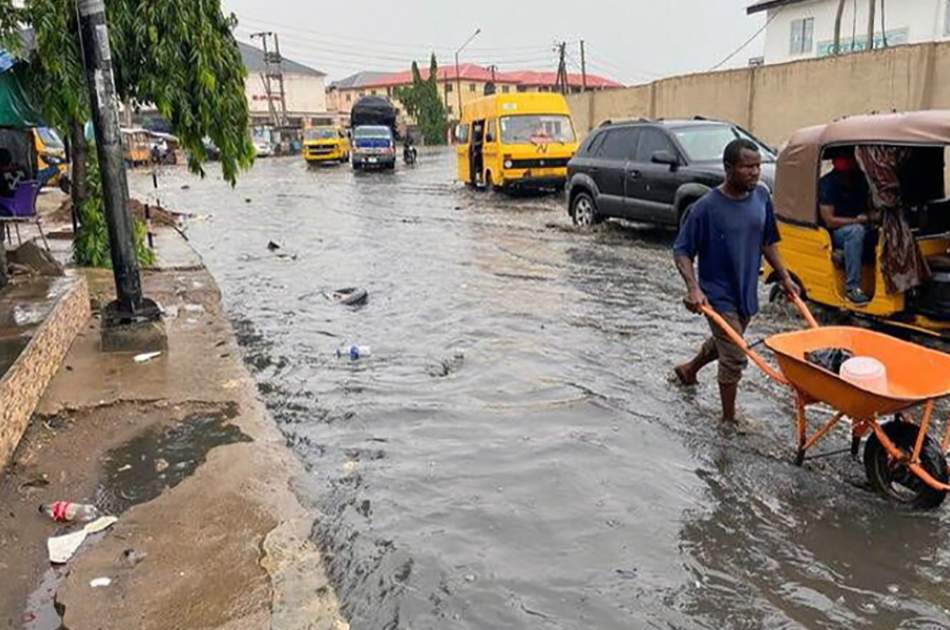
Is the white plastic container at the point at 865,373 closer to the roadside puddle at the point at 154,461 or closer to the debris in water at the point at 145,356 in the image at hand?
the roadside puddle at the point at 154,461

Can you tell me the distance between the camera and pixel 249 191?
28.3 metres

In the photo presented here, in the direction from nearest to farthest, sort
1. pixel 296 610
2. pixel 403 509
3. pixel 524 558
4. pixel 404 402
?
pixel 296 610, pixel 524 558, pixel 403 509, pixel 404 402

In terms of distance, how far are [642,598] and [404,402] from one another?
2.91 metres

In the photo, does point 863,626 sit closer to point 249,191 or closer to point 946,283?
point 946,283

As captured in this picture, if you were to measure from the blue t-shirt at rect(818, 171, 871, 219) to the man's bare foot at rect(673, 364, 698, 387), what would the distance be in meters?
2.28

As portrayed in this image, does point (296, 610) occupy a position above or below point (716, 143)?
below

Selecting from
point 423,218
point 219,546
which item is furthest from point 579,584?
point 423,218

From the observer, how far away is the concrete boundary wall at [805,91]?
15000mm

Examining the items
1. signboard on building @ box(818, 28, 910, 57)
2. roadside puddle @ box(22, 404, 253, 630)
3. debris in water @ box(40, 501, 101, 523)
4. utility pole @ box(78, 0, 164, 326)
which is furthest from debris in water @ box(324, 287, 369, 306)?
signboard on building @ box(818, 28, 910, 57)

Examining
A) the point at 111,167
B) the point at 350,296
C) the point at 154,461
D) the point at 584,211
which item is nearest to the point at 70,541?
the point at 154,461

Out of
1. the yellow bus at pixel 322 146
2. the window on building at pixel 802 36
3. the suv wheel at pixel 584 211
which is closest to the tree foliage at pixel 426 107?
the yellow bus at pixel 322 146

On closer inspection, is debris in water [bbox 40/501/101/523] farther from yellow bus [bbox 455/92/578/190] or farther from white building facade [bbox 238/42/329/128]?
white building facade [bbox 238/42/329/128]

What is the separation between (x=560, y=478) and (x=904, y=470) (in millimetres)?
1784

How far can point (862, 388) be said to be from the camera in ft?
12.6
